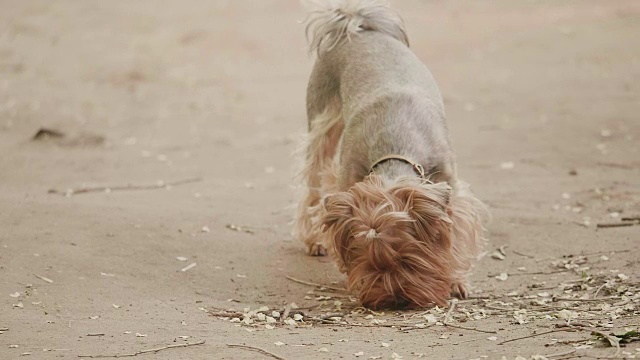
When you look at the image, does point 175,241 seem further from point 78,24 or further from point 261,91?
point 78,24

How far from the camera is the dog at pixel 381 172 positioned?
5191 millimetres

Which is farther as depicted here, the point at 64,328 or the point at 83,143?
the point at 83,143

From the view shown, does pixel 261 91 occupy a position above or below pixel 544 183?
below

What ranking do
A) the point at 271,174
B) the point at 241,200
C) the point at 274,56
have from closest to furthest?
1. the point at 241,200
2. the point at 271,174
3. the point at 274,56

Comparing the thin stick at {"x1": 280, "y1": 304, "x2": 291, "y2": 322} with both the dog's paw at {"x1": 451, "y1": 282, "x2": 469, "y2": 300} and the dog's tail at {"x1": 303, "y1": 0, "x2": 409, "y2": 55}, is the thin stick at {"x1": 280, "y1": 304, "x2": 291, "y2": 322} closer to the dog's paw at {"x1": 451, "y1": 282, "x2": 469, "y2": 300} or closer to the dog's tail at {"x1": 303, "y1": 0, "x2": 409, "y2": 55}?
the dog's paw at {"x1": 451, "y1": 282, "x2": 469, "y2": 300}

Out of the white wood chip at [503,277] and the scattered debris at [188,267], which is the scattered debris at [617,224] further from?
the scattered debris at [188,267]

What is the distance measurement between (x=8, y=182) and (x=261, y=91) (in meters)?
5.39

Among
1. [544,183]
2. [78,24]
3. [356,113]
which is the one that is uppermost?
[356,113]

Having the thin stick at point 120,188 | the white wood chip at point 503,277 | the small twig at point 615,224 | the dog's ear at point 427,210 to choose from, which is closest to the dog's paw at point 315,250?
the white wood chip at point 503,277

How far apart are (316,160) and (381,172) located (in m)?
1.54

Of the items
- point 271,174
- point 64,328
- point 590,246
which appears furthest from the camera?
point 271,174

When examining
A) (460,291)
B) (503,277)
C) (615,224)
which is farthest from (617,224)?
(460,291)

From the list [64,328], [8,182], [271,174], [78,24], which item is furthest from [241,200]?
[78,24]

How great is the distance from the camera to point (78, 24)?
54.5 ft
